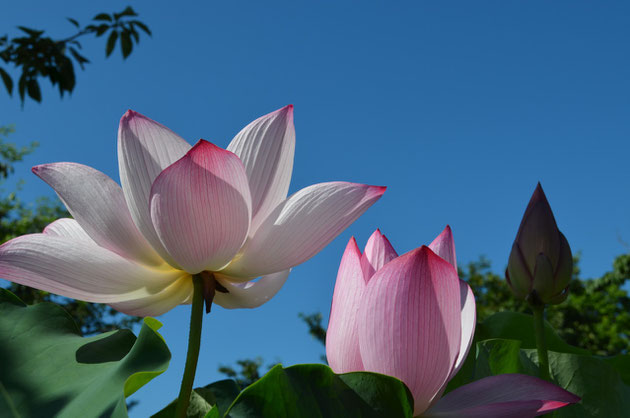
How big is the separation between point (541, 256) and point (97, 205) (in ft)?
1.18

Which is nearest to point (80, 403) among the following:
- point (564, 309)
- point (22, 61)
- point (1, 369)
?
point (1, 369)

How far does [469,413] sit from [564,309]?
34.7ft

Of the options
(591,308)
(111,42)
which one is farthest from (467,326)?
(591,308)

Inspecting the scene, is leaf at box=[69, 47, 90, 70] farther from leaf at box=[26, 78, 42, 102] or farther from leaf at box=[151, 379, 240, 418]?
leaf at box=[151, 379, 240, 418]

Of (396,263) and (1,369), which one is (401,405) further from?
(1,369)

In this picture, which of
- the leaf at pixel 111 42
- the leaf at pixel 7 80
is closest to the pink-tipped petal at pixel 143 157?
the leaf at pixel 7 80

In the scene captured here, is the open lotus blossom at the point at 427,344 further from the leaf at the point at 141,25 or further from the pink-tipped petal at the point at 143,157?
the leaf at the point at 141,25

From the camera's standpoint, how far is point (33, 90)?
326 centimetres

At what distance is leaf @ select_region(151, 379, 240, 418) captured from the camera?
470 mm

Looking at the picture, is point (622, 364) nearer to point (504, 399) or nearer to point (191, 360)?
point (504, 399)

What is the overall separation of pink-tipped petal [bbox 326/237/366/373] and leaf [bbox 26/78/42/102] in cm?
331

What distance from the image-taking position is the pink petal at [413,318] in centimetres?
34

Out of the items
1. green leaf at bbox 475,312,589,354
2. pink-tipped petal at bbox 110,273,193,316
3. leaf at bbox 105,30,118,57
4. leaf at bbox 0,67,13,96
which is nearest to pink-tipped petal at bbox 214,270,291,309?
pink-tipped petal at bbox 110,273,193,316

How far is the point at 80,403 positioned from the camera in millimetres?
398
